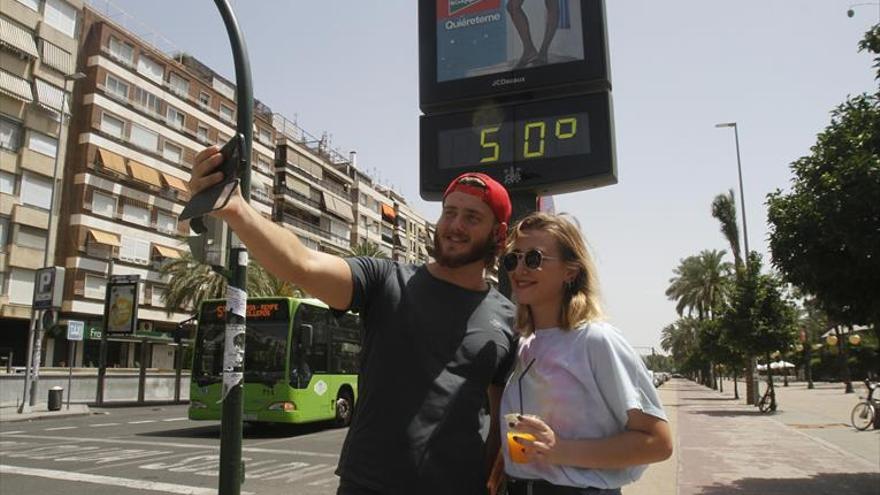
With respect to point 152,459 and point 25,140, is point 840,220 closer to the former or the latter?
point 152,459

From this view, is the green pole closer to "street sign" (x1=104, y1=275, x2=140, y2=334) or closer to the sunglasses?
the sunglasses

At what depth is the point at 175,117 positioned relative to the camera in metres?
45.0

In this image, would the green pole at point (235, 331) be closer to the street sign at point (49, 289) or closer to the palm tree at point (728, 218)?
the street sign at point (49, 289)

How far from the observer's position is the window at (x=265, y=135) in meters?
53.5

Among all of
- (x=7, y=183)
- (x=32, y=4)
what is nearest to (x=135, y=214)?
(x=7, y=183)

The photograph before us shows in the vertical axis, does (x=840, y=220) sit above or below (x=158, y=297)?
below

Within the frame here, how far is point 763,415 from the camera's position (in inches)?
873

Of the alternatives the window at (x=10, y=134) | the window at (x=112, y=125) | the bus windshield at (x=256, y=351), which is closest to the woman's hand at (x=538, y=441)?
the bus windshield at (x=256, y=351)

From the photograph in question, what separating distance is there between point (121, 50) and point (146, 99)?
327 centimetres

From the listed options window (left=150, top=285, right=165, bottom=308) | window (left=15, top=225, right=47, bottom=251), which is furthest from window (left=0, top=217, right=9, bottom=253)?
window (left=150, top=285, right=165, bottom=308)

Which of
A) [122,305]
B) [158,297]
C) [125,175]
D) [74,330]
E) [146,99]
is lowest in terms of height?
[74,330]

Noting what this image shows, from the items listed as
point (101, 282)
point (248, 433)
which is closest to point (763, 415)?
point (248, 433)

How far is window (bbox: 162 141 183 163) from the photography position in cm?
4381

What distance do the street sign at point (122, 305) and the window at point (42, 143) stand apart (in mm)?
13576
